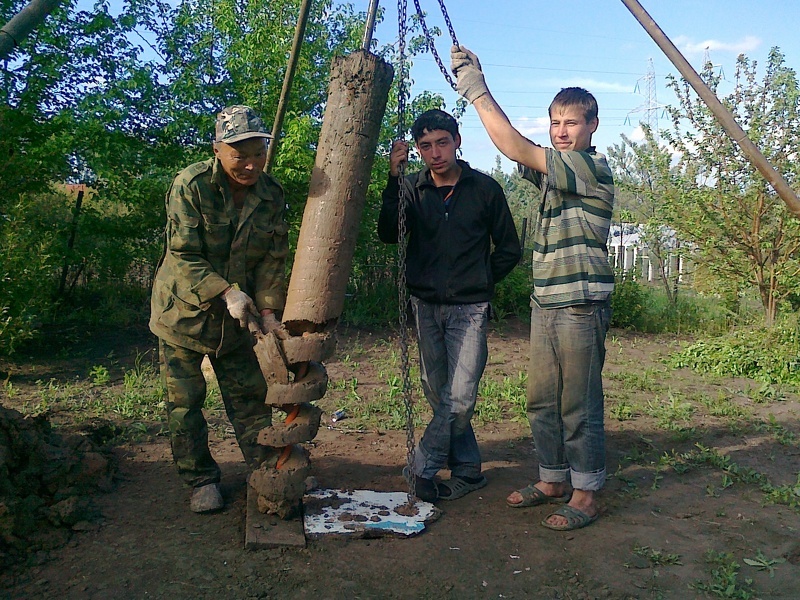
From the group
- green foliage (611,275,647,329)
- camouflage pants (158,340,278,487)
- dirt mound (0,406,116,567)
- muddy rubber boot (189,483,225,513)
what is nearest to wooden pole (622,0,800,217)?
camouflage pants (158,340,278,487)

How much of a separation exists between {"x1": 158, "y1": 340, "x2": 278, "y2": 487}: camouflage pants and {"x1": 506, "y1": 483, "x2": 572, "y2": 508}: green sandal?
150cm

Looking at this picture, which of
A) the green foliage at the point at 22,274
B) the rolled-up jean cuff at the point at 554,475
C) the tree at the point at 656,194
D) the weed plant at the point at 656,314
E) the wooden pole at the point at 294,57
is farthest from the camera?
the weed plant at the point at 656,314

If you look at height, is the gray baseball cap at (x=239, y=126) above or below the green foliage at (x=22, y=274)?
above

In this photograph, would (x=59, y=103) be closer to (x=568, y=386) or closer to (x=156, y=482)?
(x=156, y=482)

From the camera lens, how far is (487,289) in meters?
4.43

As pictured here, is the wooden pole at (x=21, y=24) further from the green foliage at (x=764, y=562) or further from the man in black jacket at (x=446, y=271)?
the green foliage at (x=764, y=562)

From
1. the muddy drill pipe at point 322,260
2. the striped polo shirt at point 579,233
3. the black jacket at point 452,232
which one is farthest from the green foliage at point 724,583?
the muddy drill pipe at point 322,260

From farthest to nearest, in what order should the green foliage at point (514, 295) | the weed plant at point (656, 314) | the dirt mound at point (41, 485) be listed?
the weed plant at point (656, 314) → the green foliage at point (514, 295) → the dirt mound at point (41, 485)

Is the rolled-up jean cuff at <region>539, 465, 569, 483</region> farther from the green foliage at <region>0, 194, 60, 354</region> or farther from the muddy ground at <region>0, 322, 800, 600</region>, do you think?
the green foliage at <region>0, 194, 60, 354</region>

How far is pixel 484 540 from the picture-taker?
3.90 metres

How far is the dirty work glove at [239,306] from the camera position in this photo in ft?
12.3

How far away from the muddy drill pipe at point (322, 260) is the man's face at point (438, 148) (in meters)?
0.46

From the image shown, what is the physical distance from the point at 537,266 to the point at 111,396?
418 centimetres

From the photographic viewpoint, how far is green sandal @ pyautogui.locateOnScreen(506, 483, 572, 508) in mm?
4383
